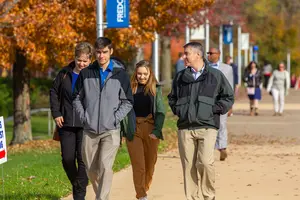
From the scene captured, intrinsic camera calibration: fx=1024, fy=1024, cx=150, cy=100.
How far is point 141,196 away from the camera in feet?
35.9

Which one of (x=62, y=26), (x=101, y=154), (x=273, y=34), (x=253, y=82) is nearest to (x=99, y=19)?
(x=62, y=26)

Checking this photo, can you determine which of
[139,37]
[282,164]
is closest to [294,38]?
[139,37]

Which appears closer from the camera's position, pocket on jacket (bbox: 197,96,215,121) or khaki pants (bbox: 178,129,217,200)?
pocket on jacket (bbox: 197,96,215,121)

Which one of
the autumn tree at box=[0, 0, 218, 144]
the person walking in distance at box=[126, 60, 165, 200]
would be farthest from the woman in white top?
the person walking in distance at box=[126, 60, 165, 200]

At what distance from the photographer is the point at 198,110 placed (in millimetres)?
10023

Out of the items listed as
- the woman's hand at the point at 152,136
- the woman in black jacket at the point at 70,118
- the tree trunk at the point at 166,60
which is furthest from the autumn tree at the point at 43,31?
the tree trunk at the point at 166,60

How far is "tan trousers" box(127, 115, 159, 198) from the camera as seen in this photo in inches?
433

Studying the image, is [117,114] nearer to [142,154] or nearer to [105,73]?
[105,73]

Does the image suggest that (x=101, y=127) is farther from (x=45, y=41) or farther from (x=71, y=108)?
(x=45, y=41)

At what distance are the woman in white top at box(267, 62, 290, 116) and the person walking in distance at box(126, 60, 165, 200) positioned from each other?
60.4 feet

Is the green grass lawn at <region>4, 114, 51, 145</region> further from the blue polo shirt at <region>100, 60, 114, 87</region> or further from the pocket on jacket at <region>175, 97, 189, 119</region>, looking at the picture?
the blue polo shirt at <region>100, 60, 114, 87</region>

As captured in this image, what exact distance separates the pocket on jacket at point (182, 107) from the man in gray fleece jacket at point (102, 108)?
1.67ft

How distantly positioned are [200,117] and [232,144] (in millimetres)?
9616

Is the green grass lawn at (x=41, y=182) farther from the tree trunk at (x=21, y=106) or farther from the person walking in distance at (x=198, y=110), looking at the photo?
→ the tree trunk at (x=21, y=106)
